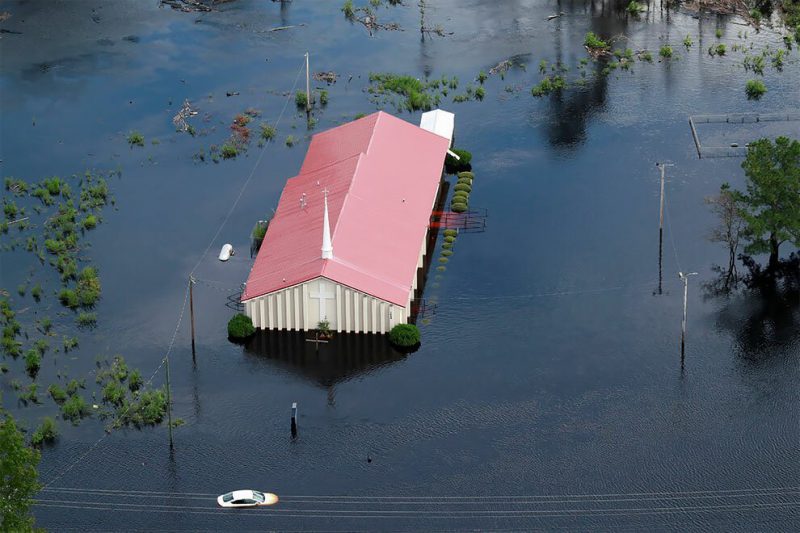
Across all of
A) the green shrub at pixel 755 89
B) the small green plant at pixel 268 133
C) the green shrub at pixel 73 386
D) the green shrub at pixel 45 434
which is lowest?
the green shrub at pixel 45 434

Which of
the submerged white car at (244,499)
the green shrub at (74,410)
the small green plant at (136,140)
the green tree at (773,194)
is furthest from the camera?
the small green plant at (136,140)

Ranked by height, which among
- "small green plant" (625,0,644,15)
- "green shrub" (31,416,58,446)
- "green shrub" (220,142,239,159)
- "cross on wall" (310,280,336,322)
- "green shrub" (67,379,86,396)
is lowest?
"green shrub" (31,416,58,446)

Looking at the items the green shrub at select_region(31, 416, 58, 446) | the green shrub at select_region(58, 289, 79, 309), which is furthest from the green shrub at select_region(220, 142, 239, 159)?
the green shrub at select_region(31, 416, 58, 446)

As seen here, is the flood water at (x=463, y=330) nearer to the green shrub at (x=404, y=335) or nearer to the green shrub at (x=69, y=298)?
the green shrub at (x=404, y=335)

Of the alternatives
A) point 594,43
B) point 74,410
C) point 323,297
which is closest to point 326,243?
point 323,297

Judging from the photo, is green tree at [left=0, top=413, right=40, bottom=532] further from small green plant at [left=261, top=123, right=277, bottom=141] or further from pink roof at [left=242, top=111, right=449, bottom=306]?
small green plant at [left=261, top=123, right=277, bottom=141]

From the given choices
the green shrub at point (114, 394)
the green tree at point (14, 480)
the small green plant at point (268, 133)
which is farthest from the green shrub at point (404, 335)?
the small green plant at point (268, 133)
